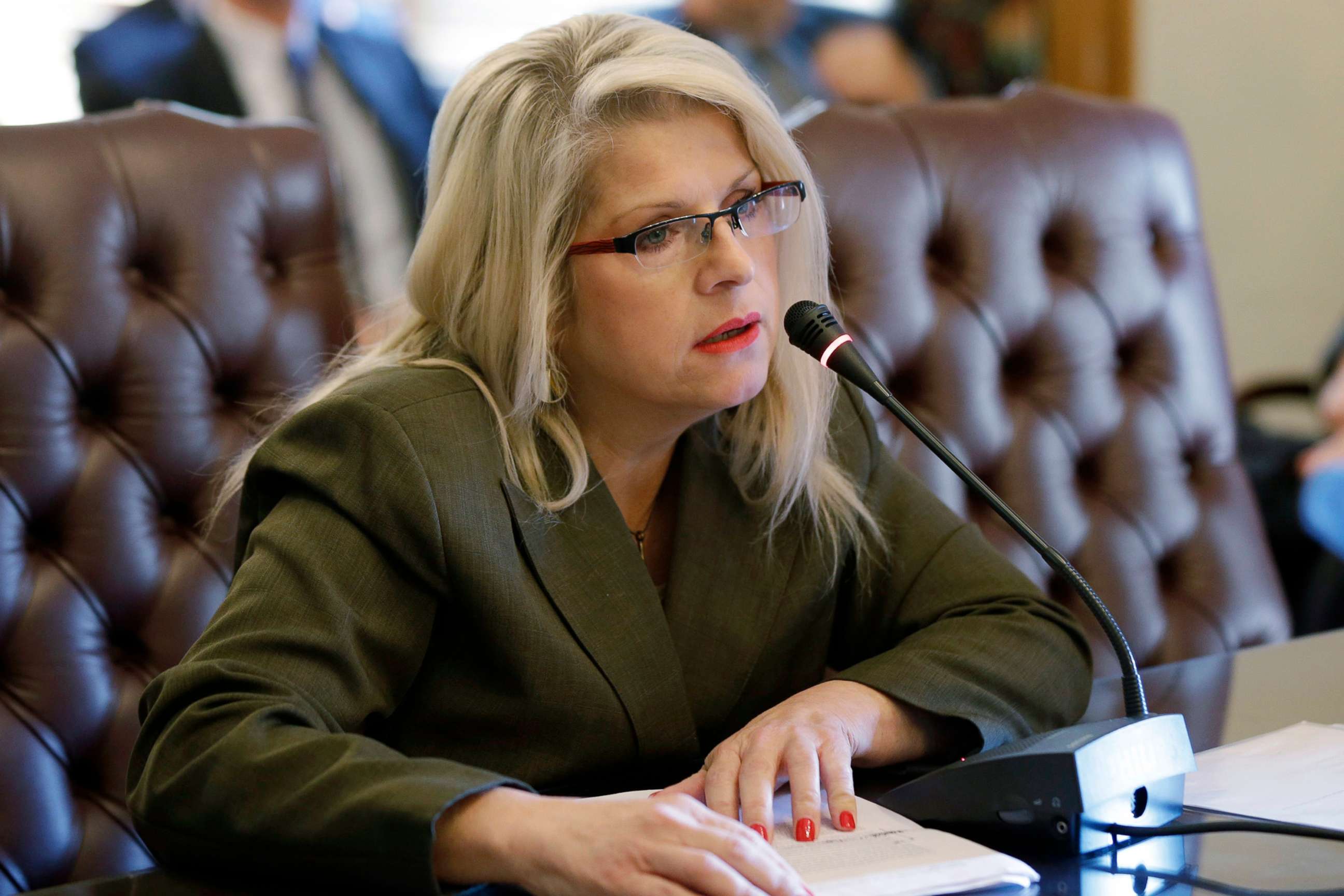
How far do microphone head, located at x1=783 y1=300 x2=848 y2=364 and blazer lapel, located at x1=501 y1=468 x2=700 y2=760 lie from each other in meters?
0.21

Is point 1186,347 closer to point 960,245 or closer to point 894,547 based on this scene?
point 960,245

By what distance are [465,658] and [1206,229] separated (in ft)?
7.30

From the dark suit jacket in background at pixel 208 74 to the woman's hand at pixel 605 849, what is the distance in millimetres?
1183

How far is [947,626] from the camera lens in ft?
3.55

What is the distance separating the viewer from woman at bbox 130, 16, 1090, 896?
2.81 ft

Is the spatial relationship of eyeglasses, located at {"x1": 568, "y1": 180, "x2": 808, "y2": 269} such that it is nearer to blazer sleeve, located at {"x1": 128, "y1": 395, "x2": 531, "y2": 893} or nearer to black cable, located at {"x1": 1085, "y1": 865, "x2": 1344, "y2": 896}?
blazer sleeve, located at {"x1": 128, "y1": 395, "x2": 531, "y2": 893}

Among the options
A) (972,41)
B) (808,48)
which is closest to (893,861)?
(808,48)

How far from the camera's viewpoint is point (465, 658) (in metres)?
1.00

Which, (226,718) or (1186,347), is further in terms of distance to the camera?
(1186,347)

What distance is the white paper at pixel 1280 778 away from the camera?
84 cm

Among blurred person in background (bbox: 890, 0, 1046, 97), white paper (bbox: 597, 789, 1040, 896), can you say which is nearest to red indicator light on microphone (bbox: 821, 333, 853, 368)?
white paper (bbox: 597, 789, 1040, 896)

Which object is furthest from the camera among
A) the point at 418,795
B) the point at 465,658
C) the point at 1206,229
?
the point at 1206,229

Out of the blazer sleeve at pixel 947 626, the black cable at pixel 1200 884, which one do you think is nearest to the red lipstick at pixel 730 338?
the blazer sleeve at pixel 947 626

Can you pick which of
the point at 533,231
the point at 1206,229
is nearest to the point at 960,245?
the point at 533,231
